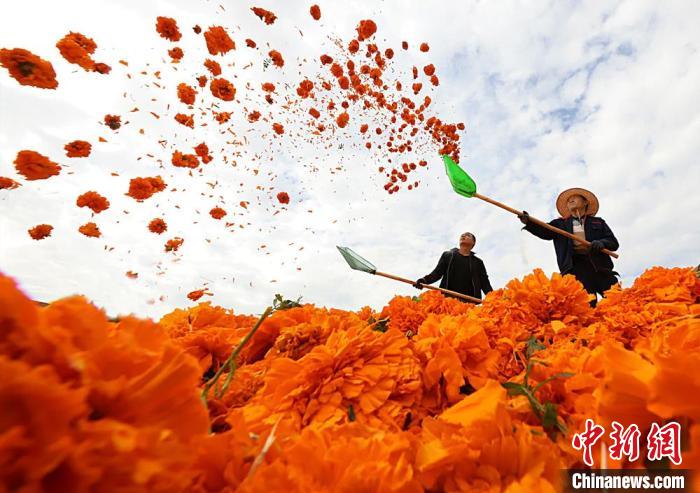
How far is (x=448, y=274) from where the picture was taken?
641 cm

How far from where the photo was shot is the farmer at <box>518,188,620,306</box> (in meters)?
4.69

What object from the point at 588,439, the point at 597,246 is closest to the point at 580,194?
the point at 597,246

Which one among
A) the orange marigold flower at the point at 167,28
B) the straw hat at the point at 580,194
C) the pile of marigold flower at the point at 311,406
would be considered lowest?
the pile of marigold flower at the point at 311,406

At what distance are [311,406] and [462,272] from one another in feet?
19.3

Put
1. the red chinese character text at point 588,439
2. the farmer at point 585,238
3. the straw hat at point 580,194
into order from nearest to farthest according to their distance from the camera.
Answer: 1. the red chinese character text at point 588,439
2. the farmer at point 585,238
3. the straw hat at point 580,194

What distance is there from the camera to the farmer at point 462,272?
644 centimetres

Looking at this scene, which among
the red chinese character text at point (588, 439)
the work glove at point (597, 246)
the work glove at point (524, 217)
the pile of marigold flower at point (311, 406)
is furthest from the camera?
the work glove at point (524, 217)

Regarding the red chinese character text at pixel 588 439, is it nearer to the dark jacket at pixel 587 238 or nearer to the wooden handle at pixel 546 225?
the wooden handle at pixel 546 225

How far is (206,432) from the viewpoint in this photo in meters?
0.47

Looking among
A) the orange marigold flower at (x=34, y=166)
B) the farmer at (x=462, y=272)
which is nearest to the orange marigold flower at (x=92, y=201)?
the orange marigold flower at (x=34, y=166)

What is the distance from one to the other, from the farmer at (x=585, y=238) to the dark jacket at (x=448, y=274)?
55.3 inches

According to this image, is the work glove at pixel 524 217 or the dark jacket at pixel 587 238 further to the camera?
the work glove at pixel 524 217

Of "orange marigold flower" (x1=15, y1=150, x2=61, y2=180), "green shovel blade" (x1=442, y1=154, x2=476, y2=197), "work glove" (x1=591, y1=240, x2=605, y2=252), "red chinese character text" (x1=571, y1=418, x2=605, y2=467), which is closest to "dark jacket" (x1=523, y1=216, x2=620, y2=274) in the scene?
"work glove" (x1=591, y1=240, x2=605, y2=252)

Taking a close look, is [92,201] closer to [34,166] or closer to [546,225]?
[34,166]
